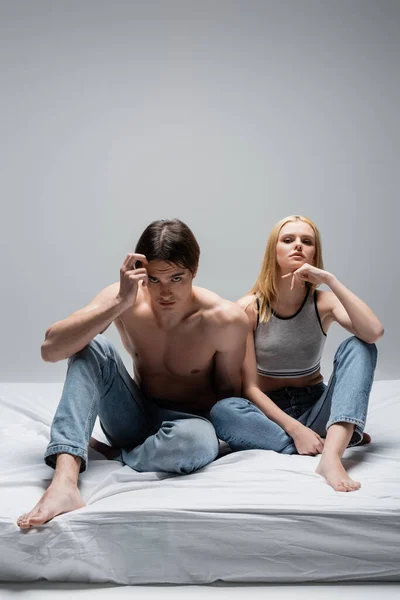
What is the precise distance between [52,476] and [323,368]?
8.41ft

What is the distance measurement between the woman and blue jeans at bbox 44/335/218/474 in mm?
194

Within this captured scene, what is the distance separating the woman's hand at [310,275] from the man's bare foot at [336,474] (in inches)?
25.5

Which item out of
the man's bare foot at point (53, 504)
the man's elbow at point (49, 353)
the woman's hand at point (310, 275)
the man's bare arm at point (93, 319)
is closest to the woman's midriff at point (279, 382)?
the woman's hand at point (310, 275)

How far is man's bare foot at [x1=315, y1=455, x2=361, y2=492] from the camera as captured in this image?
2.45 m

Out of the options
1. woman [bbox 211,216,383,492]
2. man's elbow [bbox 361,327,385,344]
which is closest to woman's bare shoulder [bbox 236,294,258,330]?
woman [bbox 211,216,383,492]

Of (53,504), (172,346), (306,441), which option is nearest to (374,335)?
(306,441)

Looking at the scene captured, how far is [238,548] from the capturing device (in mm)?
2283

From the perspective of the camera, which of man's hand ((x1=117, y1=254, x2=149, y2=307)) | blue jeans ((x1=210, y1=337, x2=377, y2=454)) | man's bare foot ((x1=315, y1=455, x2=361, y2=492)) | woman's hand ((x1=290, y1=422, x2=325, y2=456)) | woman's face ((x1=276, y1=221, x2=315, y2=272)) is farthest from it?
woman's face ((x1=276, y1=221, x2=315, y2=272))

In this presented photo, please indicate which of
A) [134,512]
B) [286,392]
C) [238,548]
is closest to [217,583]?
[238,548]

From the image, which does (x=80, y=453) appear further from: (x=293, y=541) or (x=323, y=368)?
(x=323, y=368)

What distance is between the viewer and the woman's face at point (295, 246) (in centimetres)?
303

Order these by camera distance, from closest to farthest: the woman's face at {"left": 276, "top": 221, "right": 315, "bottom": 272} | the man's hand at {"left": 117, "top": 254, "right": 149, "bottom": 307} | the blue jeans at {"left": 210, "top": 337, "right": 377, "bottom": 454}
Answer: the man's hand at {"left": 117, "top": 254, "right": 149, "bottom": 307} → the blue jeans at {"left": 210, "top": 337, "right": 377, "bottom": 454} → the woman's face at {"left": 276, "top": 221, "right": 315, "bottom": 272}

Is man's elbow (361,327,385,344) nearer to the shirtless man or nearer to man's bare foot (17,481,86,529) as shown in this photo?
the shirtless man

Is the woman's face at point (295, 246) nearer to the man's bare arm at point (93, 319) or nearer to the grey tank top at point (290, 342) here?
the grey tank top at point (290, 342)
